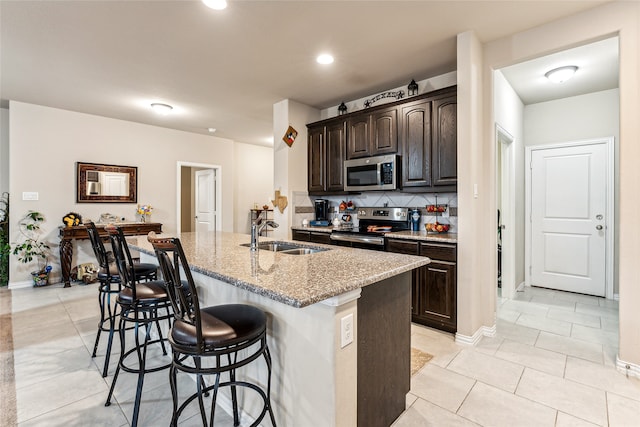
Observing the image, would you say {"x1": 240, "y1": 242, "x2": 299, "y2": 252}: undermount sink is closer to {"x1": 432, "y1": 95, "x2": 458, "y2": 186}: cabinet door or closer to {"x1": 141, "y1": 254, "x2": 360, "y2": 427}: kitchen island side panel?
{"x1": 141, "y1": 254, "x2": 360, "y2": 427}: kitchen island side panel

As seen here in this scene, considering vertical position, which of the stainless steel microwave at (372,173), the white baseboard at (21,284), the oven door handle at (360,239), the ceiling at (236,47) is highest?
the ceiling at (236,47)

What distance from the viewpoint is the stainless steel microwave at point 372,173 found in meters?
3.44

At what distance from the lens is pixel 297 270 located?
4.81 ft

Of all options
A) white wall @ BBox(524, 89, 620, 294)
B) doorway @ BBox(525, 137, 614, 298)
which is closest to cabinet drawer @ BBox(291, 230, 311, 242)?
doorway @ BBox(525, 137, 614, 298)

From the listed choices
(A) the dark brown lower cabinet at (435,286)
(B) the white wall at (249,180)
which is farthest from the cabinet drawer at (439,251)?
(B) the white wall at (249,180)

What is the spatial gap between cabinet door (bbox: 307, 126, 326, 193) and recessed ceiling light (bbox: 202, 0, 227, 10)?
217 cm

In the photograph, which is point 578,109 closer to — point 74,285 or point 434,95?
point 434,95

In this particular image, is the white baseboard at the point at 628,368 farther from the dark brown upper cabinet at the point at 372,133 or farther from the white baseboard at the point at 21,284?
the white baseboard at the point at 21,284

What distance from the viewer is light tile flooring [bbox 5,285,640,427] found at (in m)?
1.74

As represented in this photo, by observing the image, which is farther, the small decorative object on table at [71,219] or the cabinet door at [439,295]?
the small decorative object on table at [71,219]

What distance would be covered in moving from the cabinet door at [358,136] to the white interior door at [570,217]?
2.51m

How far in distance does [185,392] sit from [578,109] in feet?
17.5

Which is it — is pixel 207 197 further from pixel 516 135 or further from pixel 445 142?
pixel 516 135

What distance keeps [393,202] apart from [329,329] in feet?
9.58
